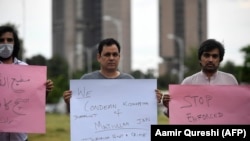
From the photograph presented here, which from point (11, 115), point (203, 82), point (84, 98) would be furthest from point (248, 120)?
point (11, 115)

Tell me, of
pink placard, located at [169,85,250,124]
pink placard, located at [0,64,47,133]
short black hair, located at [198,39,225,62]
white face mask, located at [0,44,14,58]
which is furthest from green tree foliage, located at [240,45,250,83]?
white face mask, located at [0,44,14,58]

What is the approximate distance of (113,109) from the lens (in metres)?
6.63

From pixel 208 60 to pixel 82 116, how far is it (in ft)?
4.05

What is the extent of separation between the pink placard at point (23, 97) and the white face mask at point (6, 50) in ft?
0.47

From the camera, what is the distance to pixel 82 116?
21.4 ft

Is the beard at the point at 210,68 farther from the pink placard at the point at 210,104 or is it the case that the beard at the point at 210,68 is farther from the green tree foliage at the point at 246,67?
the green tree foliage at the point at 246,67

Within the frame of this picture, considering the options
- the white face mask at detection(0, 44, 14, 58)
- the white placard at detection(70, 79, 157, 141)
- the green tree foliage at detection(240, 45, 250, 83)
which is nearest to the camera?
the white face mask at detection(0, 44, 14, 58)

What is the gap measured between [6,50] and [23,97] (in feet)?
1.62

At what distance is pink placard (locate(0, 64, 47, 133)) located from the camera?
6.58 meters

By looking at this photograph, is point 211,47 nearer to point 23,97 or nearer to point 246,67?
point 23,97

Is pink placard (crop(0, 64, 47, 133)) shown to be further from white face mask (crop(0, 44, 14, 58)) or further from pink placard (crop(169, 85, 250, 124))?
pink placard (crop(169, 85, 250, 124))

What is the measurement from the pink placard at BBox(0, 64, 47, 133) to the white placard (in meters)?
0.32

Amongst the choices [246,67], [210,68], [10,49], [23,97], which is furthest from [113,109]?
[246,67]

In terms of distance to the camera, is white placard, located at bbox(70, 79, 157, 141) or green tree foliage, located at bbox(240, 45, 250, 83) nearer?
white placard, located at bbox(70, 79, 157, 141)
